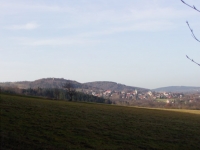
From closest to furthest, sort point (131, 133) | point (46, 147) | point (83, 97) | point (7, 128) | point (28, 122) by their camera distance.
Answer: point (46, 147), point (7, 128), point (28, 122), point (131, 133), point (83, 97)

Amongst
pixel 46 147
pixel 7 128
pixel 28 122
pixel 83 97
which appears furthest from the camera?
pixel 83 97

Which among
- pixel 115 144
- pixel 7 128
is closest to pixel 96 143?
pixel 115 144

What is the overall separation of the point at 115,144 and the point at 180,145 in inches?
249

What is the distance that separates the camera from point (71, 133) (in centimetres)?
2298

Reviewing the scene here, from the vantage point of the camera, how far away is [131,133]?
26.6 meters

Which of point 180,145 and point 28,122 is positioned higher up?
point 28,122

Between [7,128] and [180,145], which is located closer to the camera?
[7,128]

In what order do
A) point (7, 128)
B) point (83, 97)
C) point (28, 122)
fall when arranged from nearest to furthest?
point (7, 128)
point (28, 122)
point (83, 97)

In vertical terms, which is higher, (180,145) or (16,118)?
(16,118)

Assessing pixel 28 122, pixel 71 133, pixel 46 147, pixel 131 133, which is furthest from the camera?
pixel 131 133

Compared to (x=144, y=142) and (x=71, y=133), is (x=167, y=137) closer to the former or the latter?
(x=144, y=142)

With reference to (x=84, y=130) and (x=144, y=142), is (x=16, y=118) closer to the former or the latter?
(x=84, y=130)

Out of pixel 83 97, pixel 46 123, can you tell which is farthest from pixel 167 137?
pixel 83 97

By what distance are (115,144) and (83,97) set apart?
118 metres
